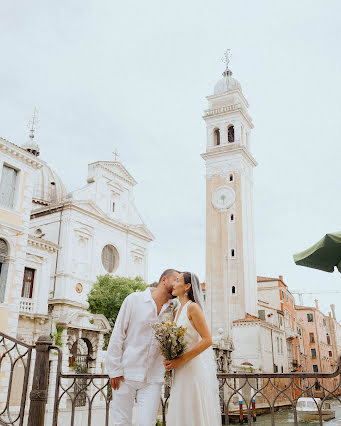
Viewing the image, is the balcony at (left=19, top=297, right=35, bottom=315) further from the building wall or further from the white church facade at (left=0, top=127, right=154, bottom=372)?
the building wall

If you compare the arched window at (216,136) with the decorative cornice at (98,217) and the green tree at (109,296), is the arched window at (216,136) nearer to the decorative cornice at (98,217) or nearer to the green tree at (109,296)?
the decorative cornice at (98,217)

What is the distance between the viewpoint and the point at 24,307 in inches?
846

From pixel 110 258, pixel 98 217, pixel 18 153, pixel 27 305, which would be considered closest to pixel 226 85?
pixel 98 217

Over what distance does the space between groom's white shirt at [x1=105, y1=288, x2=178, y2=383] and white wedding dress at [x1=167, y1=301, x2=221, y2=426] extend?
203 millimetres

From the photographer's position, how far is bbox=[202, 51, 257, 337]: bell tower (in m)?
37.0

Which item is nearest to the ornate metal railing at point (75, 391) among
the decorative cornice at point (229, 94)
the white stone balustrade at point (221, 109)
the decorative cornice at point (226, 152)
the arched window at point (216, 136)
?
the decorative cornice at point (226, 152)

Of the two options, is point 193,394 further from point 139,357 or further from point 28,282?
point 28,282

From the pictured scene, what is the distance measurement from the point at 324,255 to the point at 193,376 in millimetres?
2916

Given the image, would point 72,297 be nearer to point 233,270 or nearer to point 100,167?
point 100,167

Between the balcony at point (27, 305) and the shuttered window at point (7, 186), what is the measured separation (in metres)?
5.76

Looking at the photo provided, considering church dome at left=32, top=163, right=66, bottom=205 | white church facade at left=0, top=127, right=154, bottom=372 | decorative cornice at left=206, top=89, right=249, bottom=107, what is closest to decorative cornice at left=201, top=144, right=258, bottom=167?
decorative cornice at left=206, top=89, right=249, bottom=107

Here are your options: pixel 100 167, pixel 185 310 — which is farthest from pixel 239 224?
pixel 185 310

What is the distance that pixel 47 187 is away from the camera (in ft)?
125

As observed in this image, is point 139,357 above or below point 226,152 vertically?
below
